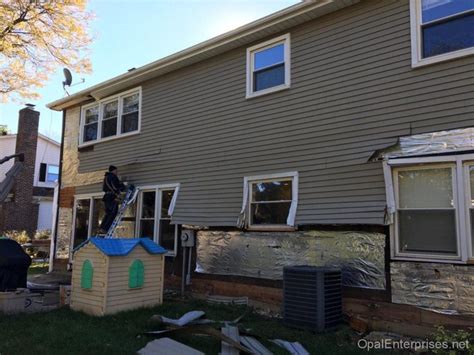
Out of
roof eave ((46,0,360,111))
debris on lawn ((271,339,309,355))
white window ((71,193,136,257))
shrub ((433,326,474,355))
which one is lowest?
debris on lawn ((271,339,309,355))

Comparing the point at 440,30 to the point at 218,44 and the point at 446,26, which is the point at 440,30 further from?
the point at 218,44

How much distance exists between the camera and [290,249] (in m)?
7.57

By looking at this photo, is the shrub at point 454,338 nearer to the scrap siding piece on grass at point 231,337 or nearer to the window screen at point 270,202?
the scrap siding piece on grass at point 231,337

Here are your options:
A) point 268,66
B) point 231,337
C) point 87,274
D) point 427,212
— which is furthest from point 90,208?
point 427,212

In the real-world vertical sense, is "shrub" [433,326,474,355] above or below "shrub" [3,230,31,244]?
below

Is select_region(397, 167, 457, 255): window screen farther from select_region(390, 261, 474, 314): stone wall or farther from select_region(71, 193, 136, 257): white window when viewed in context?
select_region(71, 193, 136, 257): white window

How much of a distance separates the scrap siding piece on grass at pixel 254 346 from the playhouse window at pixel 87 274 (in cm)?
321

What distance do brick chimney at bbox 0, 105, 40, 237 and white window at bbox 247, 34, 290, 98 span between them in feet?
51.7

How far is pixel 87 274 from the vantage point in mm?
7391

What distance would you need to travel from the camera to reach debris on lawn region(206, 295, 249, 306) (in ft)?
26.5

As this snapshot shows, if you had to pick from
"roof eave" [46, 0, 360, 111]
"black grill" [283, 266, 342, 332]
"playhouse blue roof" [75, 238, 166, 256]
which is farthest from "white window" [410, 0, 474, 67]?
"playhouse blue roof" [75, 238, 166, 256]

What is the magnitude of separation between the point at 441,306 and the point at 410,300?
418mm

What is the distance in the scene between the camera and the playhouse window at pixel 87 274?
24.0 ft
